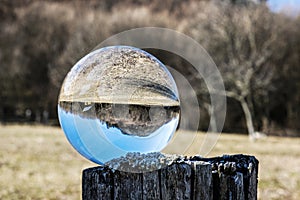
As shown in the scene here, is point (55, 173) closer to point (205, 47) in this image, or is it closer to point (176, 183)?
point (176, 183)

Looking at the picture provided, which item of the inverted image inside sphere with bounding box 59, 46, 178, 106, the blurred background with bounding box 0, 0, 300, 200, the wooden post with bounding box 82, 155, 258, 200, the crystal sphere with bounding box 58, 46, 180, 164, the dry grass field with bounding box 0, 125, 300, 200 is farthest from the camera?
the blurred background with bounding box 0, 0, 300, 200

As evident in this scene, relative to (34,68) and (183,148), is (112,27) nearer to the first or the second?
(34,68)

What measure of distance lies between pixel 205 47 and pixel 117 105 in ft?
84.9

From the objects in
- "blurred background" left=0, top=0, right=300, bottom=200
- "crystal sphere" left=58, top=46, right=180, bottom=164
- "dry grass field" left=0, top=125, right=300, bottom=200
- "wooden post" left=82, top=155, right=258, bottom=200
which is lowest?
"dry grass field" left=0, top=125, right=300, bottom=200

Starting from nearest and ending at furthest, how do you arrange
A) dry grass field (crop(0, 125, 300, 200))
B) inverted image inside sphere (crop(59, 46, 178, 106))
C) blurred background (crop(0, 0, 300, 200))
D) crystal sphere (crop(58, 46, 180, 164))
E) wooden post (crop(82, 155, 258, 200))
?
wooden post (crop(82, 155, 258, 200)), crystal sphere (crop(58, 46, 180, 164)), inverted image inside sphere (crop(59, 46, 178, 106)), dry grass field (crop(0, 125, 300, 200)), blurred background (crop(0, 0, 300, 200))

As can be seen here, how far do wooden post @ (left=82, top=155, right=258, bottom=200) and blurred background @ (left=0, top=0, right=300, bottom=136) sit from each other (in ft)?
69.8

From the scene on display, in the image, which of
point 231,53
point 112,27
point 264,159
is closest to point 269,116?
point 231,53

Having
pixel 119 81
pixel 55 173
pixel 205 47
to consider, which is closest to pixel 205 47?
pixel 205 47

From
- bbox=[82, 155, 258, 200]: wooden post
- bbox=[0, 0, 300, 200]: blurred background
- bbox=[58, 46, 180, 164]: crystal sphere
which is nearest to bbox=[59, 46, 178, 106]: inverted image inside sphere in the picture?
bbox=[58, 46, 180, 164]: crystal sphere

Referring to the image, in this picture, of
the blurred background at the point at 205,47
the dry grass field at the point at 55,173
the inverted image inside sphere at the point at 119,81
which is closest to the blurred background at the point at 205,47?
the blurred background at the point at 205,47

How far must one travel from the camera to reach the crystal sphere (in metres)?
2.58

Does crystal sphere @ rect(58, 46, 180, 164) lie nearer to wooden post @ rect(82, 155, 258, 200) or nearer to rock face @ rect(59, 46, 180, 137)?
rock face @ rect(59, 46, 180, 137)

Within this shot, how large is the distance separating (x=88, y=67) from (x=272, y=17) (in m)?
27.3

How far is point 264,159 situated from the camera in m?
13.7
